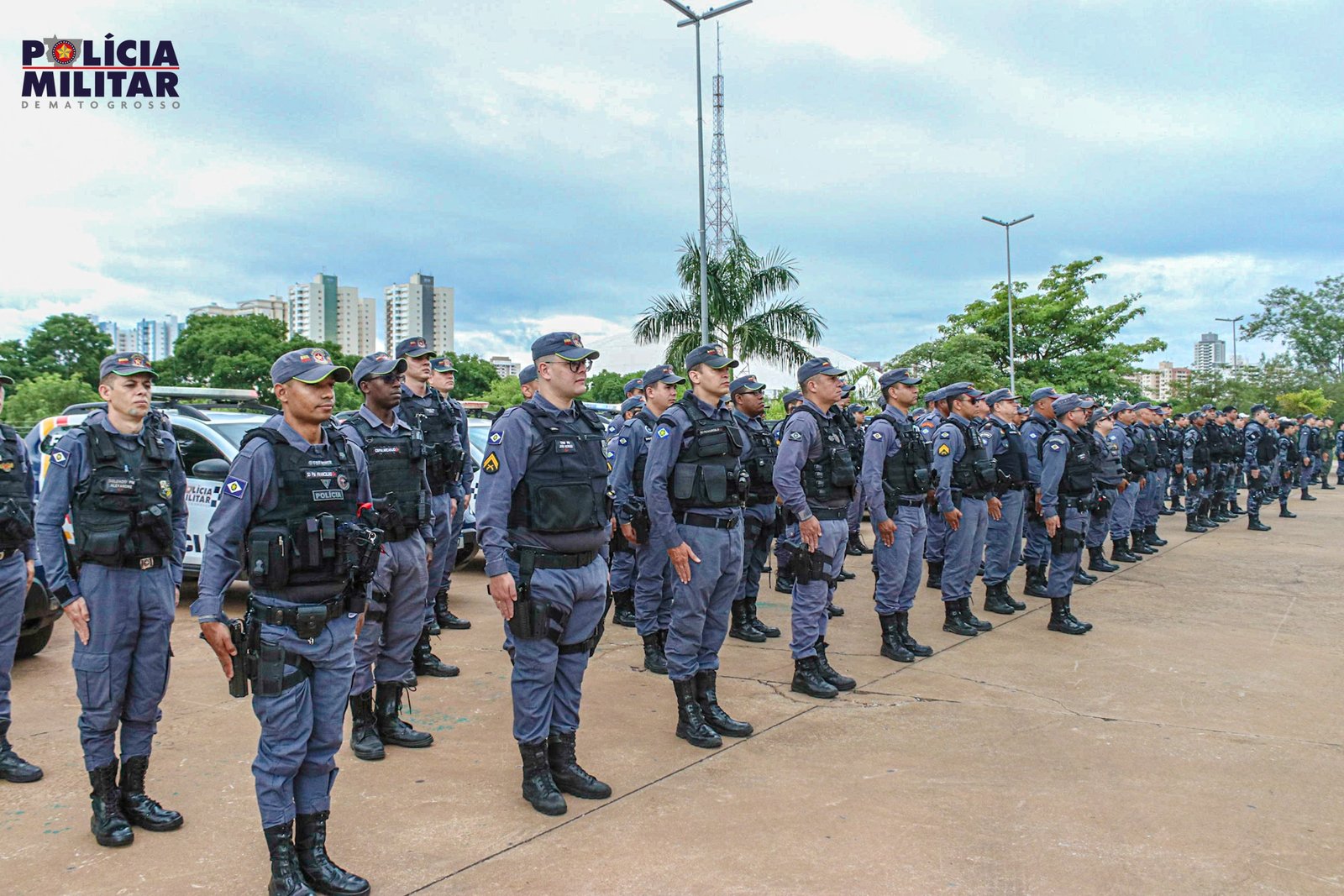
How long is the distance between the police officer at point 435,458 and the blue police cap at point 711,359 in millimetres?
1937

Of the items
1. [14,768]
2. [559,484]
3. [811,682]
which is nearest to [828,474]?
[811,682]

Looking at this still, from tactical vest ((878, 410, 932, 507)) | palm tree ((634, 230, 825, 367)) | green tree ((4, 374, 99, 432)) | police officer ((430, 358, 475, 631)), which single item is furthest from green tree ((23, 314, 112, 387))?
tactical vest ((878, 410, 932, 507))

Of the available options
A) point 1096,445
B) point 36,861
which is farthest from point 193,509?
point 1096,445

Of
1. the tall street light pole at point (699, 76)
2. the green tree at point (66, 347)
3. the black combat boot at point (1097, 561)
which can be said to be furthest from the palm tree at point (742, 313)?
the green tree at point (66, 347)

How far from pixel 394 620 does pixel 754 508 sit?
3.49 m

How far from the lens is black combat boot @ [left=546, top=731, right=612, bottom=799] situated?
3.97 metres

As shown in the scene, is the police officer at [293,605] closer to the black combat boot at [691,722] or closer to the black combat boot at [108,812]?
the black combat boot at [108,812]

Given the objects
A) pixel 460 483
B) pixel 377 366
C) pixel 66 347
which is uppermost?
pixel 66 347

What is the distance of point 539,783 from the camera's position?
3893 mm

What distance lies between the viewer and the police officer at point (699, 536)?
186 inches

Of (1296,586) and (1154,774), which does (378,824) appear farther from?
(1296,586)

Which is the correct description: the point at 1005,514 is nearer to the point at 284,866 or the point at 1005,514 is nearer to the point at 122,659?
the point at 284,866

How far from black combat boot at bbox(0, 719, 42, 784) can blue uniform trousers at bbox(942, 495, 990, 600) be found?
6.03m

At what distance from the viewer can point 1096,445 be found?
8188 millimetres
